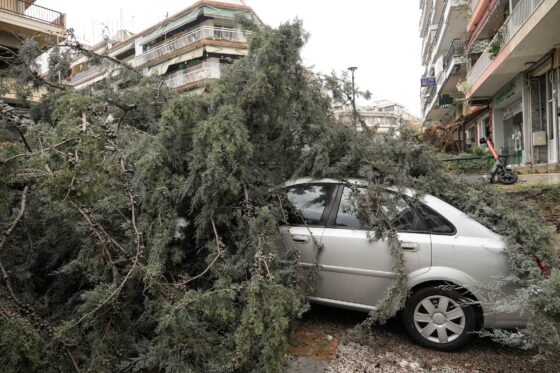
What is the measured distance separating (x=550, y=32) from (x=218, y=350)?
1112 cm

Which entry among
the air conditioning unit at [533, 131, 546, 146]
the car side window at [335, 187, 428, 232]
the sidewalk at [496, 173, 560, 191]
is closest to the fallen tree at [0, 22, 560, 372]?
the car side window at [335, 187, 428, 232]

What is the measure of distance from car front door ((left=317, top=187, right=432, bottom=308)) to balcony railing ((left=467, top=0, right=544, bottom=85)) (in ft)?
28.0

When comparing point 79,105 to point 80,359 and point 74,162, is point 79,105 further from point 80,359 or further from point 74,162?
point 80,359

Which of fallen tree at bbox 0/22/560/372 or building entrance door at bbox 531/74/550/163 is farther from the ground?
building entrance door at bbox 531/74/550/163

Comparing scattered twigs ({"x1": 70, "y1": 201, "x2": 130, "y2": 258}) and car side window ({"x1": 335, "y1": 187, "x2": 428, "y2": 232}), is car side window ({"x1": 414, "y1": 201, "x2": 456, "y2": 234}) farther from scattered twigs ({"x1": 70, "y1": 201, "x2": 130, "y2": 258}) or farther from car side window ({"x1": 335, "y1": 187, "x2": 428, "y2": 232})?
scattered twigs ({"x1": 70, "y1": 201, "x2": 130, "y2": 258})

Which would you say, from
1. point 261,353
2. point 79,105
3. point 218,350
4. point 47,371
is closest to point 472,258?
point 261,353

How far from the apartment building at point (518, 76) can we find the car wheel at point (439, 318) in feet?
26.1

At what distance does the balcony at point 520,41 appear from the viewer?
867cm

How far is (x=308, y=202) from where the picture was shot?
12.2 feet

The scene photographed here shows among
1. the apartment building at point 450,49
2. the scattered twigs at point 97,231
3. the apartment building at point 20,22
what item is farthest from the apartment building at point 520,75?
the apartment building at point 20,22

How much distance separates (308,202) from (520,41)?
997cm

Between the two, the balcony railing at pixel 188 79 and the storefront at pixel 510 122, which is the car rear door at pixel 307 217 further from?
the storefront at pixel 510 122

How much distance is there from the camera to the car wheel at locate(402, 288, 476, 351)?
3104 millimetres

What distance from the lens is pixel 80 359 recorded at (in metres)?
2.56
